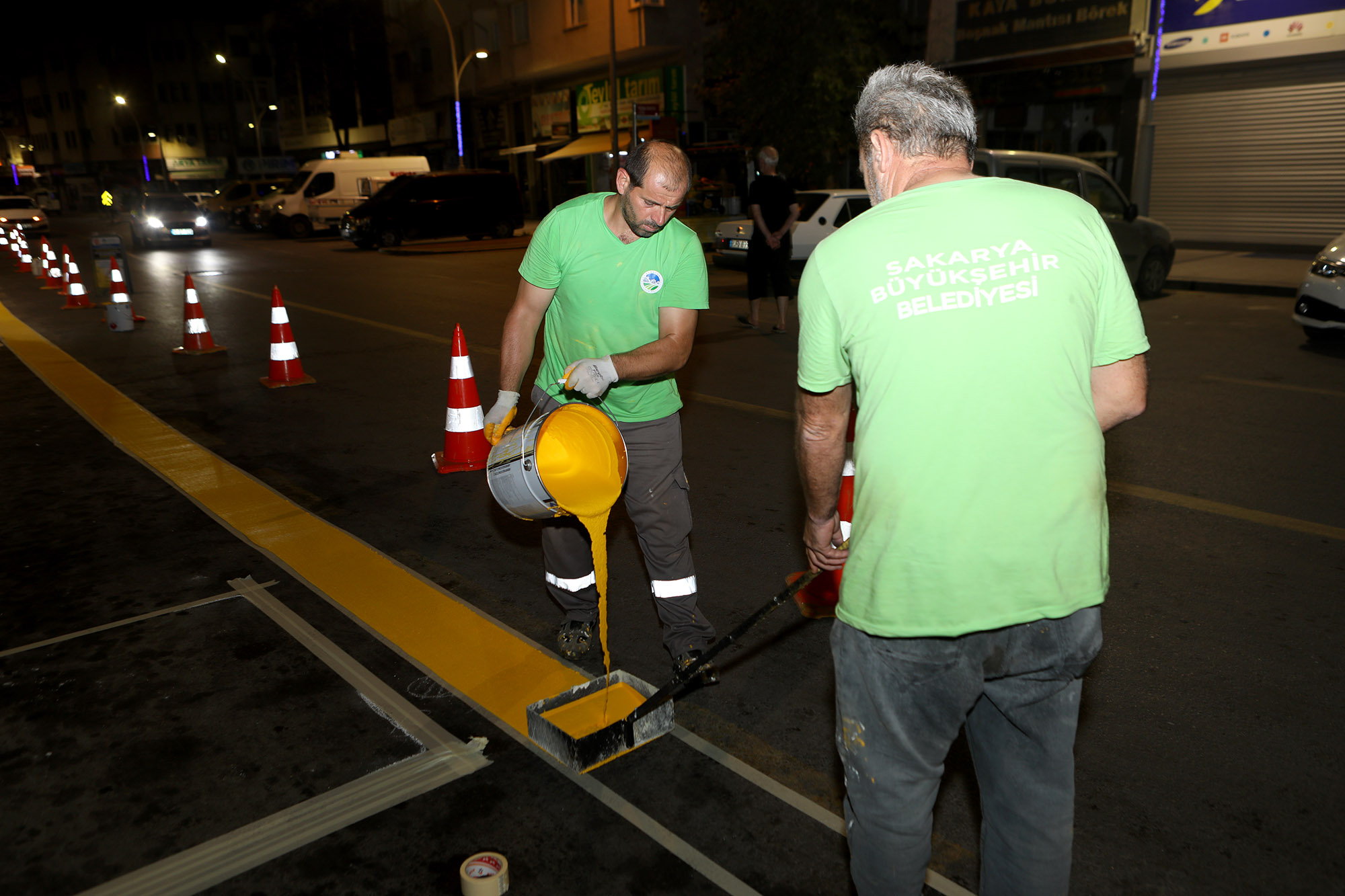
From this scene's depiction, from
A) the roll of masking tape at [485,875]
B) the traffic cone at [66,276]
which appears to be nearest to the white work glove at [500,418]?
the roll of masking tape at [485,875]

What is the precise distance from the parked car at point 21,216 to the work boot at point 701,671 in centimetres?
4007

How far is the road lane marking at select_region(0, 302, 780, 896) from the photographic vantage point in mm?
2600

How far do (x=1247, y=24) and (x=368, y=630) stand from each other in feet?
68.8

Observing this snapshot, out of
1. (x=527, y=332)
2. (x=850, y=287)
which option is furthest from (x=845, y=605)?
(x=527, y=332)

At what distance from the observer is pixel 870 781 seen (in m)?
1.86

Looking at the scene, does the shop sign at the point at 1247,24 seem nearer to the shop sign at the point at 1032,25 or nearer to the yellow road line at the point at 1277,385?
the shop sign at the point at 1032,25

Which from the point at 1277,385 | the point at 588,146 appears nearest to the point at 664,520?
the point at 1277,385

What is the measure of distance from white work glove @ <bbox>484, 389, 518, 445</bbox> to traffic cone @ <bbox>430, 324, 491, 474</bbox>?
253 cm

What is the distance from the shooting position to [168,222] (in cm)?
2750

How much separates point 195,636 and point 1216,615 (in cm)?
407

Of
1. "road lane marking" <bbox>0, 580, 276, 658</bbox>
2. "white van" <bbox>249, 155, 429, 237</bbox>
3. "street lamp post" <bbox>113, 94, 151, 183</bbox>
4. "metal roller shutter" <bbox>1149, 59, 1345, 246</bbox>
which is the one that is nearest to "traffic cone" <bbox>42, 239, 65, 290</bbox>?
"white van" <bbox>249, 155, 429, 237</bbox>

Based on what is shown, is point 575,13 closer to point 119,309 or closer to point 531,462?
point 119,309

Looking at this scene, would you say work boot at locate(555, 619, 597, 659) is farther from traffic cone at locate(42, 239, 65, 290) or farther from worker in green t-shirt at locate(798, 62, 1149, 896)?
traffic cone at locate(42, 239, 65, 290)

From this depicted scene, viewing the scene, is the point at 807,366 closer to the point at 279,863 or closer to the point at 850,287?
the point at 850,287
